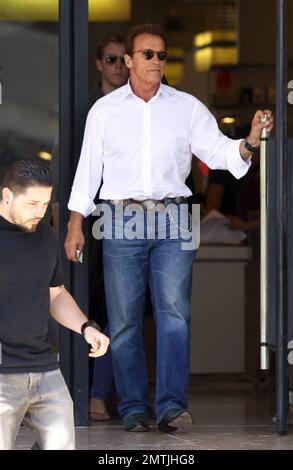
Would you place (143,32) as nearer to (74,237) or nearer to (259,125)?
(259,125)

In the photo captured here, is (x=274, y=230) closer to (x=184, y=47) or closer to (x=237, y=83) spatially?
(x=237, y=83)

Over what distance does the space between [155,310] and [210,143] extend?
35.0 inches

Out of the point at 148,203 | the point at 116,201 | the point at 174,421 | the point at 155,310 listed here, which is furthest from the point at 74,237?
the point at 174,421

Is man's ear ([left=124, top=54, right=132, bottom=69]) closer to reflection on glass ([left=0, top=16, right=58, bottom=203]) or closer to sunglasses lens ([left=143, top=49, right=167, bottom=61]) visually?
sunglasses lens ([left=143, top=49, right=167, bottom=61])

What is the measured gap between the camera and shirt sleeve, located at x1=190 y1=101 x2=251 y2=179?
6547 mm

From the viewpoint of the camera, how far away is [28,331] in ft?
14.7

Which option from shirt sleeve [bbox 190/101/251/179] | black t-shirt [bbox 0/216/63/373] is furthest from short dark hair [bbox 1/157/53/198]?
shirt sleeve [bbox 190/101/251/179]

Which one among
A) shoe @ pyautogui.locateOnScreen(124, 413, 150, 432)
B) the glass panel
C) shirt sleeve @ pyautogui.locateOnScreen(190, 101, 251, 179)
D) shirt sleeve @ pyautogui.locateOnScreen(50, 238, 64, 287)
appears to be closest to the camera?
shirt sleeve @ pyautogui.locateOnScreen(50, 238, 64, 287)

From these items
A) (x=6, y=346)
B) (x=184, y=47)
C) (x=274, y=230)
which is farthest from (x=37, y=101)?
(x=184, y=47)

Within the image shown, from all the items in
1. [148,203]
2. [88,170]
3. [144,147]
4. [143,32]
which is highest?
[143,32]

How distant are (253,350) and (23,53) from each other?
10.3 feet

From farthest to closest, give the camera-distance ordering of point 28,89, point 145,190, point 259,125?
point 28,89, point 145,190, point 259,125

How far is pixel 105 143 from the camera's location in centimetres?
664

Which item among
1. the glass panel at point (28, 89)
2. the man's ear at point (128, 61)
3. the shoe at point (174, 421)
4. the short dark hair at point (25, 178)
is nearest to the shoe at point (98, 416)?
the shoe at point (174, 421)
